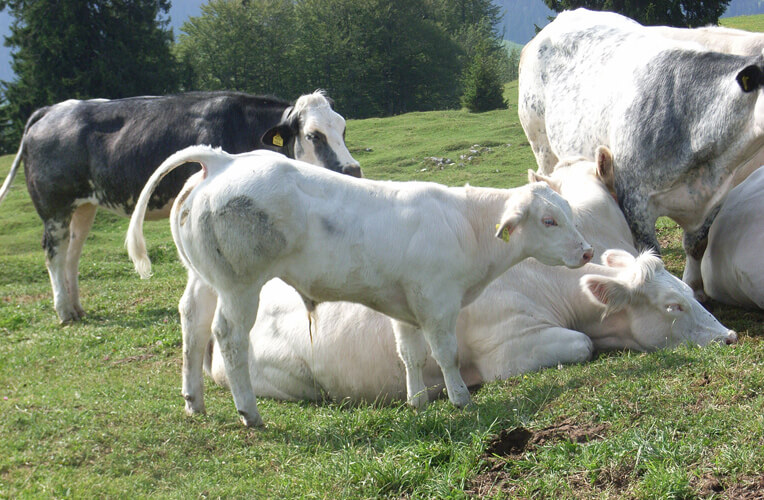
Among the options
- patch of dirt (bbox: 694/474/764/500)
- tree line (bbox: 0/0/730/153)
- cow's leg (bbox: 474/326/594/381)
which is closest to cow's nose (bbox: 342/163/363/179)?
cow's leg (bbox: 474/326/594/381)

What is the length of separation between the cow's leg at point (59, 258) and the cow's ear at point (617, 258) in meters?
6.94

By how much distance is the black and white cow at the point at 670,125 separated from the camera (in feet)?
23.4

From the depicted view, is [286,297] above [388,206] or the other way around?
the other way around

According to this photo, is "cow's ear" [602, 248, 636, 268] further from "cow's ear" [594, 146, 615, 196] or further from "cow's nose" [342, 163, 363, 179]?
"cow's nose" [342, 163, 363, 179]

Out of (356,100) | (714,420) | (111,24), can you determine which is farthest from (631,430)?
(356,100)

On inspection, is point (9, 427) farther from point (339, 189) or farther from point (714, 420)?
point (714, 420)

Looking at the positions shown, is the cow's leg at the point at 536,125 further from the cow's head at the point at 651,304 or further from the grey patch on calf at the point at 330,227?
the grey patch on calf at the point at 330,227

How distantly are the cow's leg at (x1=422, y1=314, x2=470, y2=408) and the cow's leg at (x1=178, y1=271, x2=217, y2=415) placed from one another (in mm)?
1715

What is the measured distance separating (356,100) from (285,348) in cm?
6296

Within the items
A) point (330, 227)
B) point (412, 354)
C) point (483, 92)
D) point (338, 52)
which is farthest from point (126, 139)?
point (338, 52)

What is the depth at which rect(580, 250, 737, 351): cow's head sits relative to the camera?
6.56 m

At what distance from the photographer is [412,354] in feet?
19.7

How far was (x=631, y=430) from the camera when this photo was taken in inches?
174

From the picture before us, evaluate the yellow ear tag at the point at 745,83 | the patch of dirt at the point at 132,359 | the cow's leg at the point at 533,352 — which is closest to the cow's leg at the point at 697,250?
the yellow ear tag at the point at 745,83
